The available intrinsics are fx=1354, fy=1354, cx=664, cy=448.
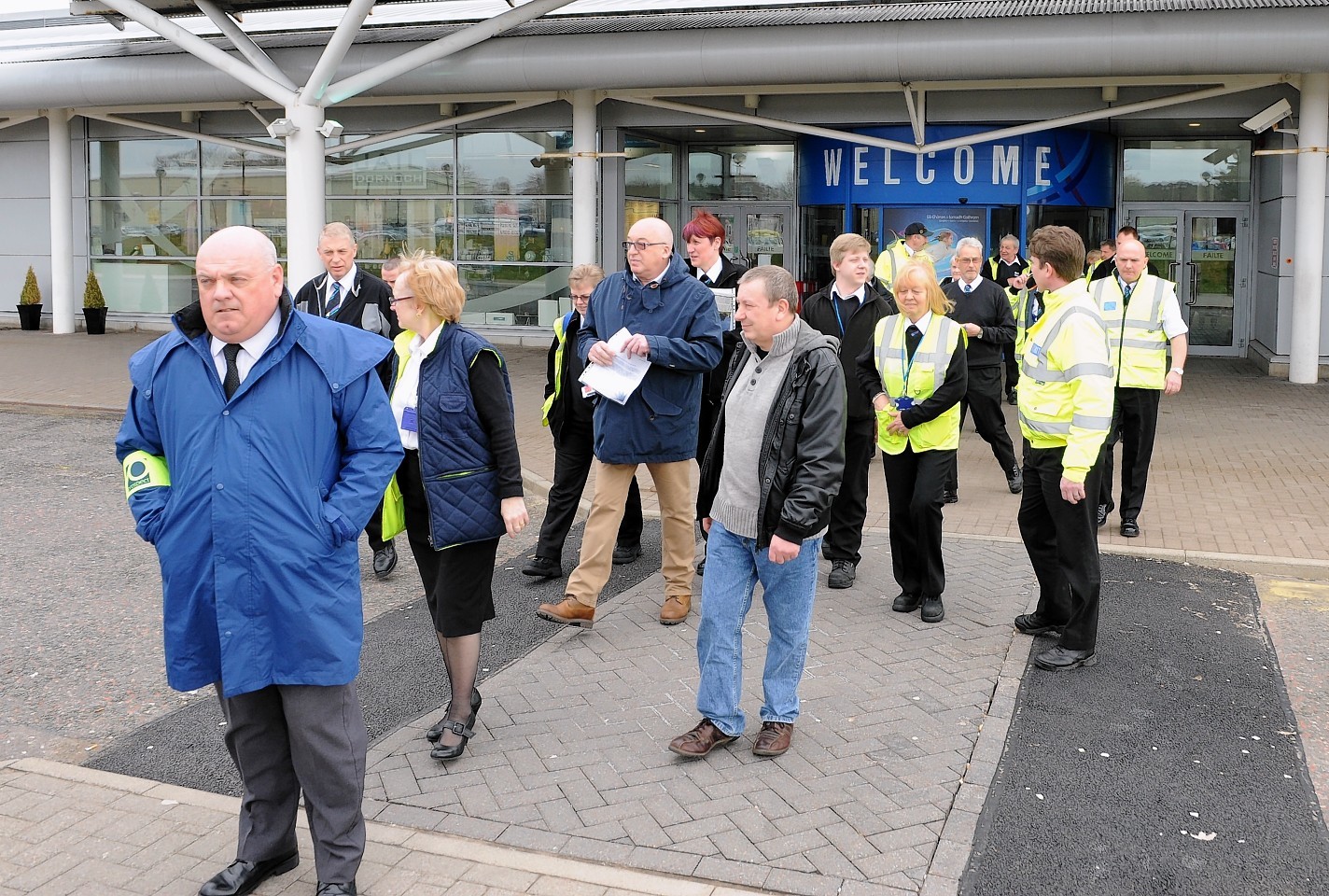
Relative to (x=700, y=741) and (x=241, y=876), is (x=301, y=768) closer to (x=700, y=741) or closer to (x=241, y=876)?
(x=241, y=876)

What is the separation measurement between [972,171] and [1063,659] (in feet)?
48.5

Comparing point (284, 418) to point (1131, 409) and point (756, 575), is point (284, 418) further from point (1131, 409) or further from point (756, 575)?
point (1131, 409)

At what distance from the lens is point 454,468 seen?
4867mm

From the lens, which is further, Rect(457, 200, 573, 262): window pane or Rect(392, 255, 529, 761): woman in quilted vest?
Rect(457, 200, 573, 262): window pane

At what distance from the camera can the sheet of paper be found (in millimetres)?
6312

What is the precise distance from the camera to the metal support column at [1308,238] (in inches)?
654

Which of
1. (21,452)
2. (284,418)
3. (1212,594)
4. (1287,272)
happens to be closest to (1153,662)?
(1212,594)

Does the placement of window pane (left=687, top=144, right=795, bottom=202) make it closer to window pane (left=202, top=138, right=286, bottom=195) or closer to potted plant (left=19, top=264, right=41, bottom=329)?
window pane (left=202, top=138, right=286, bottom=195)

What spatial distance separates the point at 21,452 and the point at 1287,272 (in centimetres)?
1519

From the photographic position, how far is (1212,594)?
288 inches

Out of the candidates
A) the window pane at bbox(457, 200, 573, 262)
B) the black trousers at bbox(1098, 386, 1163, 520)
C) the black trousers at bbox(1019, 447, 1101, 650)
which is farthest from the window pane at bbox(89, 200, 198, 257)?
the black trousers at bbox(1019, 447, 1101, 650)

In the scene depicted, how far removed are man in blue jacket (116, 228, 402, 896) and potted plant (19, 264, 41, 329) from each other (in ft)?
71.6

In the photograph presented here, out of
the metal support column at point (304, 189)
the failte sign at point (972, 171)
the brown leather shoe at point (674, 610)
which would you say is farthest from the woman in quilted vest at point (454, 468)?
the failte sign at point (972, 171)

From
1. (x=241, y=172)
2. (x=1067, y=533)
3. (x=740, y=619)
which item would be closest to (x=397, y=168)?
(x=241, y=172)
